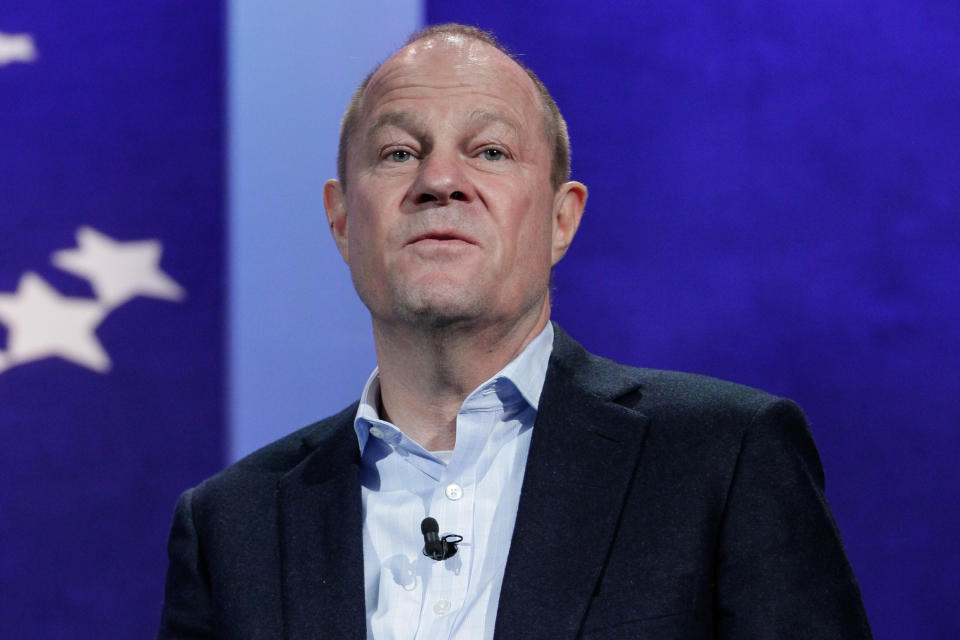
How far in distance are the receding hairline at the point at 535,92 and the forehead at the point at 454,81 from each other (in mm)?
21

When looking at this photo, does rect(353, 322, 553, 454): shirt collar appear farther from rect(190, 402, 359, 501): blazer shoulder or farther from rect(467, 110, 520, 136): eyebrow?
rect(467, 110, 520, 136): eyebrow

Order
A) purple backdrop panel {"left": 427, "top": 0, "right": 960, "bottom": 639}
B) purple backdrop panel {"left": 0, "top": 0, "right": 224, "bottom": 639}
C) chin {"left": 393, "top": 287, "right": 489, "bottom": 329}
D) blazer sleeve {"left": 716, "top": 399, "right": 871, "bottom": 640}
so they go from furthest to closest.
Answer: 1. purple backdrop panel {"left": 0, "top": 0, "right": 224, "bottom": 639}
2. purple backdrop panel {"left": 427, "top": 0, "right": 960, "bottom": 639}
3. chin {"left": 393, "top": 287, "right": 489, "bottom": 329}
4. blazer sleeve {"left": 716, "top": 399, "right": 871, "bottom": 640}

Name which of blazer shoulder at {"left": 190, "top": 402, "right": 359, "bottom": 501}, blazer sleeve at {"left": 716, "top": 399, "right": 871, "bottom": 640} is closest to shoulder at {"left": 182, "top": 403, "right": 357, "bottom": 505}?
blazer shoulder at {"left": 190, "top": 402, "right": 359, "bottom": 501}

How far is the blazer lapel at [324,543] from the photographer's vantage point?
1.64m

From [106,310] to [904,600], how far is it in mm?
1919

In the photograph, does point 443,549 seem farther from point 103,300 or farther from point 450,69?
point 103,300

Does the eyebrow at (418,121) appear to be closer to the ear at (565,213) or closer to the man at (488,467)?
the man at (488,467)

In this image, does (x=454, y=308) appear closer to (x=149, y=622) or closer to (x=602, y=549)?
(x=602, y=549)

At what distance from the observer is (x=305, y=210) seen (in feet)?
8.86

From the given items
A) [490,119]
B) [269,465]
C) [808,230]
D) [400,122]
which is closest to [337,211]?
[400,122]

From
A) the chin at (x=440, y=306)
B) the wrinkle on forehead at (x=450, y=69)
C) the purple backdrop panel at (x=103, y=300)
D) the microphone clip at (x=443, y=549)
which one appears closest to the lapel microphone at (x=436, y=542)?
the microphone clip at (x=443, y=549)

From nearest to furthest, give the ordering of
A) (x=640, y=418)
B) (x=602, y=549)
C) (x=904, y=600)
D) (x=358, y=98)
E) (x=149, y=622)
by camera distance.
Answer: (x=602, y=549) < (x=640, y=418) < (x=358, y=98) < (x=904, y=600) < (x=149, y=622)

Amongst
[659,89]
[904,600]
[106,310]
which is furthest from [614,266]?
[106,310]

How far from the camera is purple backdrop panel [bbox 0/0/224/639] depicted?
2.58m
